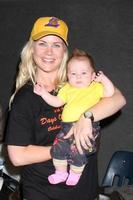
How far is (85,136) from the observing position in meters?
1.79

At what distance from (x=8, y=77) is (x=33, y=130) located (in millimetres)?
1521

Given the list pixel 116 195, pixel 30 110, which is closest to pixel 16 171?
pixel 116 195

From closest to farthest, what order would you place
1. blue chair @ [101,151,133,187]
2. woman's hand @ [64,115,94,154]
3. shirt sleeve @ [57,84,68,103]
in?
woman's hand @ [64,115,94,154]
shirt sleeve @ [57,84,68,103]
blue chair @ [101,151,133,187]

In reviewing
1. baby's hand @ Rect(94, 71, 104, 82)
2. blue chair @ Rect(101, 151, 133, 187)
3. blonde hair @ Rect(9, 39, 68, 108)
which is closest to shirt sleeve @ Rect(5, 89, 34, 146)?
blonde hair @ Rect(9, 39, 68, 108)

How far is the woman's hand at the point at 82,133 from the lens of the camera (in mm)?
1788

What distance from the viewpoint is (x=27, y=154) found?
5.90 ft

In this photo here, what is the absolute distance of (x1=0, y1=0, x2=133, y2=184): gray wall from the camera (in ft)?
9.32

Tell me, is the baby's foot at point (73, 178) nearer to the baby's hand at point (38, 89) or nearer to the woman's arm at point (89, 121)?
the woman's arm at point (89, 121)

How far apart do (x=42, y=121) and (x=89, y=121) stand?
0.24 meters

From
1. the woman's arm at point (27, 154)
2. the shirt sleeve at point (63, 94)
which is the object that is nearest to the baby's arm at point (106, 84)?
the shirt sleeve at point (63, 94)

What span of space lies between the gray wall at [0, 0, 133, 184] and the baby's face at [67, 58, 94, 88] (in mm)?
977

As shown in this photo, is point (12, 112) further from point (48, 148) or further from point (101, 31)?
point (101, 31)

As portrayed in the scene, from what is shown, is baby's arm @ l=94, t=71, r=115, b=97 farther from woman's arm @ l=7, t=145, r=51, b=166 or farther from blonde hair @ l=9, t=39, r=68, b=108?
woman's arm @ l=7, t=145, r=51, b=166

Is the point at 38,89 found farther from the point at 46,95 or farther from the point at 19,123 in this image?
the point at 19,123
